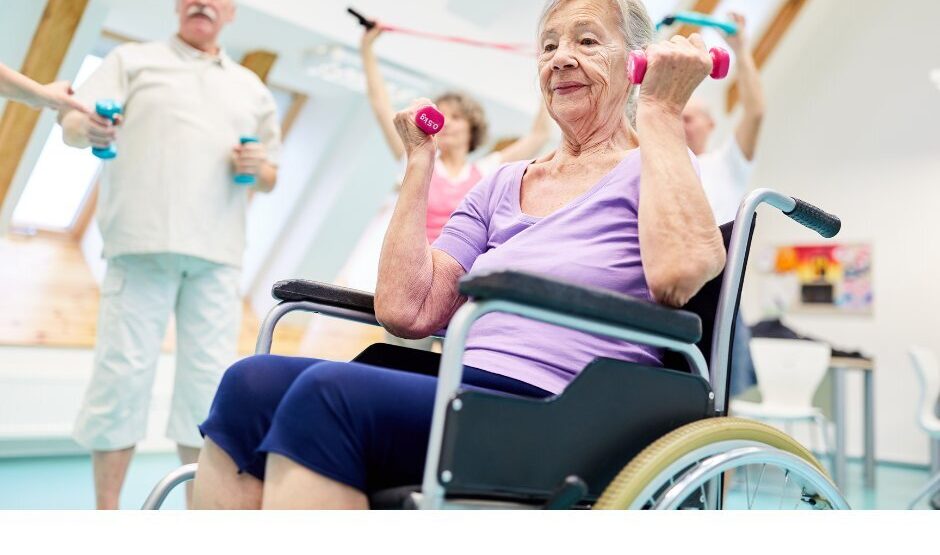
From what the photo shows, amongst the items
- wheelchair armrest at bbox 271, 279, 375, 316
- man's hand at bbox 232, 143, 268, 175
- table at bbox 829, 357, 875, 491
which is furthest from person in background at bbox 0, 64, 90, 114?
table at bbox 829, 357, 875, 491

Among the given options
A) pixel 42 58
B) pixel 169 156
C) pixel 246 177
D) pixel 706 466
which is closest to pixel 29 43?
pixel 42 58

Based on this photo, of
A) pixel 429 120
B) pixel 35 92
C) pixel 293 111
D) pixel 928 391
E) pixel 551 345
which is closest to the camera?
pixel 551 345

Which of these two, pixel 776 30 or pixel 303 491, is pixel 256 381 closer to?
pixel 303 491

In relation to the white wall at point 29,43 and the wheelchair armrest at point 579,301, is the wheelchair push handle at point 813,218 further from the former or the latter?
the white wall at point 29,43

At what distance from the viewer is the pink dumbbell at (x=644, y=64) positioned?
1.04 m

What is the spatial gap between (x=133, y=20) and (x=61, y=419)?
1.57m

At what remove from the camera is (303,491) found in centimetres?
85

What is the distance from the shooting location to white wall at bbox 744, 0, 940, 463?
5.20 metres

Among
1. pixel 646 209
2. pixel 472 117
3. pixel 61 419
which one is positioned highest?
pixel 472 117

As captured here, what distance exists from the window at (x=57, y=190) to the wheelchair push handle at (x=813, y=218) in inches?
135

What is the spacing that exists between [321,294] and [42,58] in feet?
7.35

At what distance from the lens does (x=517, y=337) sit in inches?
42.0

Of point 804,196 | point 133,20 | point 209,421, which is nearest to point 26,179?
point 133,20
